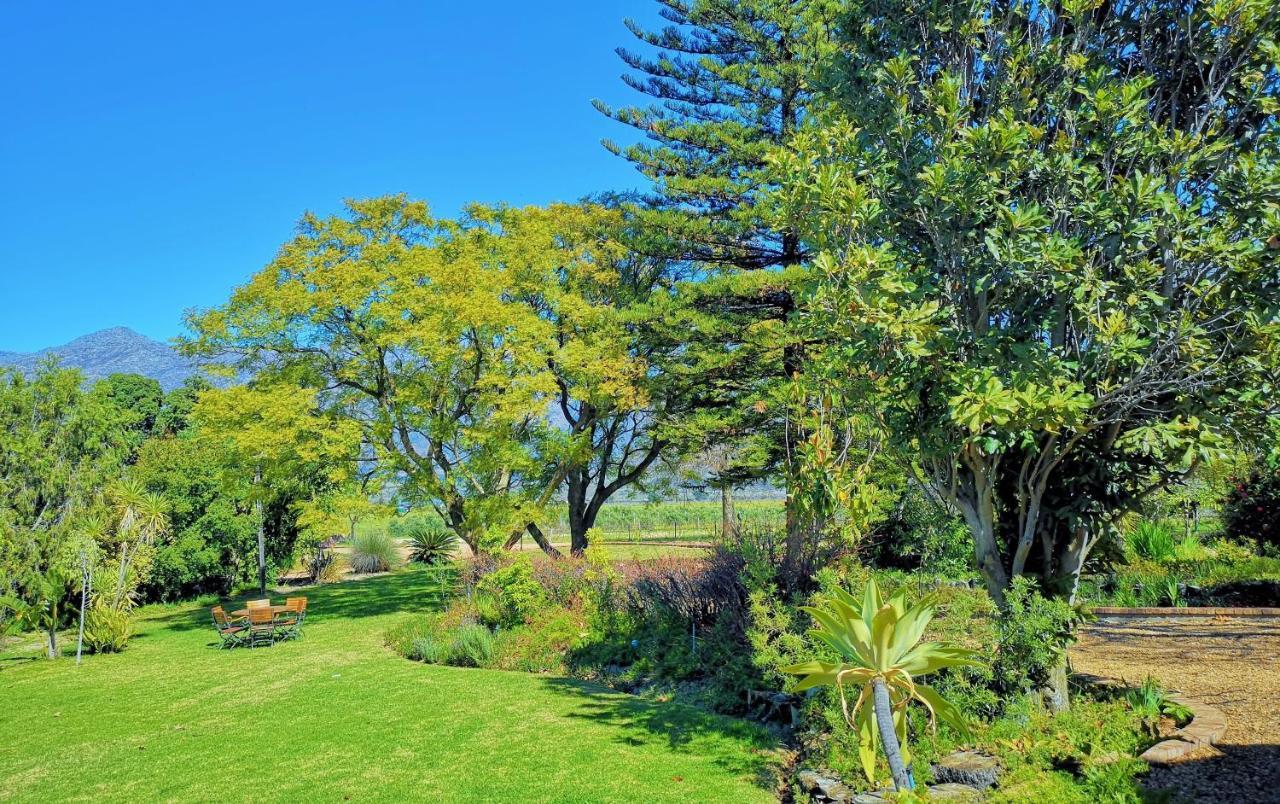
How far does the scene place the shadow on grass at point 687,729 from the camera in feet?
19.4

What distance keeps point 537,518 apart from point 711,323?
5.45 m

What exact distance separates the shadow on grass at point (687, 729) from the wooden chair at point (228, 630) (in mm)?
7922

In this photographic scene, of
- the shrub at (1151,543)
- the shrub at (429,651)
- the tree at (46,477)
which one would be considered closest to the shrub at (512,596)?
the shrub at (429,651)

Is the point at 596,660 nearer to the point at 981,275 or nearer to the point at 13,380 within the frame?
the point at 981,275

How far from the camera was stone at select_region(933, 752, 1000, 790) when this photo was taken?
15.0 ft

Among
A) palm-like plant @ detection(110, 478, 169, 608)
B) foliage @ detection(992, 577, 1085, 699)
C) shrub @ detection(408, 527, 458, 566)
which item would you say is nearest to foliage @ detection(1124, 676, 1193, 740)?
foliage @ detection(992, 577, 1085, 699)

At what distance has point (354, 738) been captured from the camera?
7.01 metres

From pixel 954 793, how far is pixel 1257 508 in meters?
8.87

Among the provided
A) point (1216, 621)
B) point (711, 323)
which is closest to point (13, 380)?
point (711, 323)

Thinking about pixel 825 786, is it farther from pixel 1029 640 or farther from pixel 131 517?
pixel 131 517

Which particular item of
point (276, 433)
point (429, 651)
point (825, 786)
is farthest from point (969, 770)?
point (276, 433)

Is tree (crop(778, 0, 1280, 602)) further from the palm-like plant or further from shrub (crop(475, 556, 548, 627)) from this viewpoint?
the palm-like plant

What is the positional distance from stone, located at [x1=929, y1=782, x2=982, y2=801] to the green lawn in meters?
1.23

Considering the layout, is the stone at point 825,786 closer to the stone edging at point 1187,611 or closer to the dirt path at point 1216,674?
the dirt path at point 1216,674
